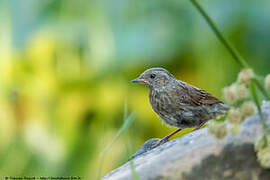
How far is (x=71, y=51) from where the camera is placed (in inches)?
230

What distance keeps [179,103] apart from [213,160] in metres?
1.77

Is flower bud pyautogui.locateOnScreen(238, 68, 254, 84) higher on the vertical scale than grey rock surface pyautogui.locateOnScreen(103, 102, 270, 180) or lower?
higher

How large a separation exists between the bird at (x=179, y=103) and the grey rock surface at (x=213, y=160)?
139 cm

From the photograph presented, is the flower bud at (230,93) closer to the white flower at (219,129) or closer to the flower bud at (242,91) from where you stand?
the flower bud at (242,91)

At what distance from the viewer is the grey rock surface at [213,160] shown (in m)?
2.16

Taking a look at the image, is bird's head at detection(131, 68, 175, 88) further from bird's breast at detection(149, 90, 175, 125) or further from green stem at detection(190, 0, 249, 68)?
green stem at detection(190, 0, 249, 68)

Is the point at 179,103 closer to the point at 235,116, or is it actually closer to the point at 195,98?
the point at 195,98

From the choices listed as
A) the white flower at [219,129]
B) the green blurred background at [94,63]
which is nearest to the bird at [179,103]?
Result: the green blurred background at [94,63]

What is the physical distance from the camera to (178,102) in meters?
3.97

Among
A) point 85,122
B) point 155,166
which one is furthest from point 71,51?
point 155,166

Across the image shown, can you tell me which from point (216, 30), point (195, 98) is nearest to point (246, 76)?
point (216, 30)

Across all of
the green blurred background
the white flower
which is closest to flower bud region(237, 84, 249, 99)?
the white flower

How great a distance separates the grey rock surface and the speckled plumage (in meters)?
1.45

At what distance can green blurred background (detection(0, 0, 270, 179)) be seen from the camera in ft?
18.1
